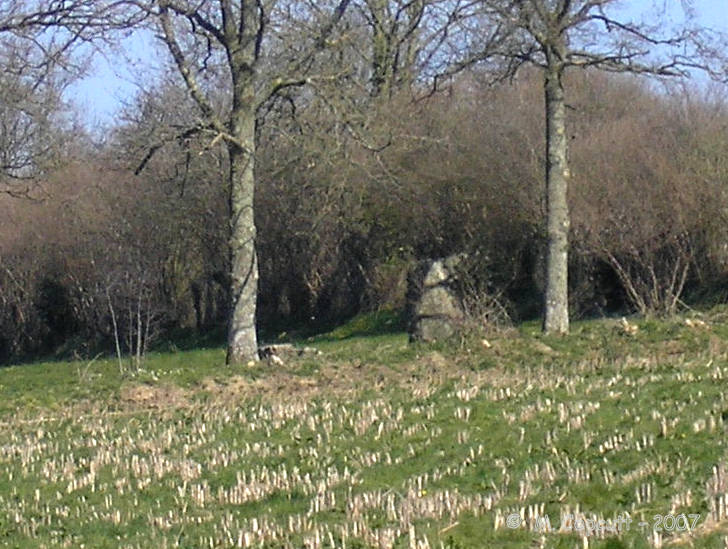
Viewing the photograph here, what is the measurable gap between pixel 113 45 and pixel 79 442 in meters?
10.1

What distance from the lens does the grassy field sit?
6.62m

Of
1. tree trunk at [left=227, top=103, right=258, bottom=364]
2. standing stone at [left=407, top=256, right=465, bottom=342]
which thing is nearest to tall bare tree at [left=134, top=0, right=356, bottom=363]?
tree trunk at [left=227, top=103, right=258, bottom=364]

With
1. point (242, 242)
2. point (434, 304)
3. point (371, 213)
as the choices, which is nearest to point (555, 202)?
point (434, 304)

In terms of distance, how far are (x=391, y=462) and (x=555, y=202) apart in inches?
485

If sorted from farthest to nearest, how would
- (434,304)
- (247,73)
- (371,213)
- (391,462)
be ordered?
(371,213)
(434,304)
(247,73)
(391,462)

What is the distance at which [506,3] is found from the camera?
19.5 metres

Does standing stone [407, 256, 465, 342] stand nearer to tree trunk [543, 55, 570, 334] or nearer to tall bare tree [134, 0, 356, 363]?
tree trunk [543, 55, 570, 334]

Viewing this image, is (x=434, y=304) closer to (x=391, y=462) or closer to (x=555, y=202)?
(x=555, y=202)

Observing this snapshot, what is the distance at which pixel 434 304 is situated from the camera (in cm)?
2181

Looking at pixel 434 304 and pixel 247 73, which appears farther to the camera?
pixel 434 304

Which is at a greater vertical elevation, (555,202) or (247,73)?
(247,73)

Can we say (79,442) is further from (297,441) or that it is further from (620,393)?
(620,393)

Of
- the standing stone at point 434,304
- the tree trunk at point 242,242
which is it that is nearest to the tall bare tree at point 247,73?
the tree trunk at point 242,242

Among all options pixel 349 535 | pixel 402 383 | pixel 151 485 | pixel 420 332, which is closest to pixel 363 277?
pixel 420 332
